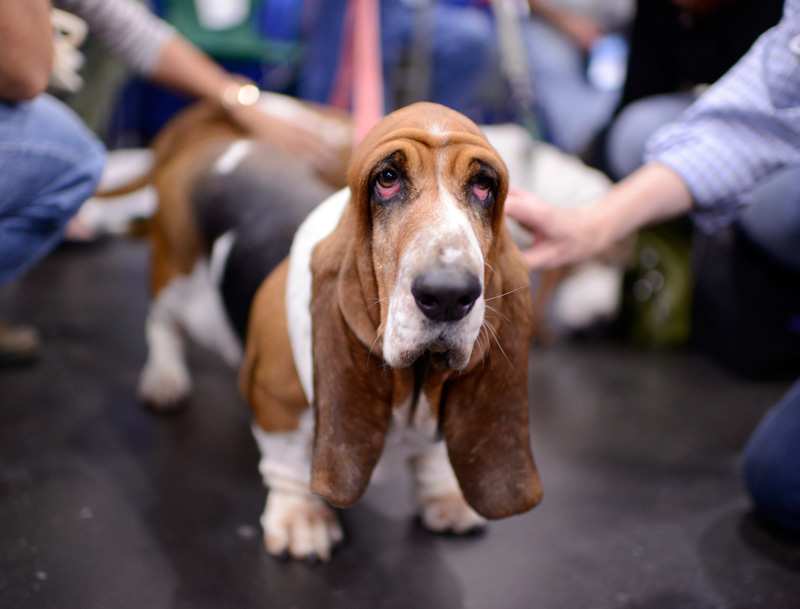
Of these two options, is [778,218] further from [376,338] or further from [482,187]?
[376,338]

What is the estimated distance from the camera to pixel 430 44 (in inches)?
147

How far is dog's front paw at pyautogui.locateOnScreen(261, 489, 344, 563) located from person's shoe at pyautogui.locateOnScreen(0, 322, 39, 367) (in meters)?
1.16

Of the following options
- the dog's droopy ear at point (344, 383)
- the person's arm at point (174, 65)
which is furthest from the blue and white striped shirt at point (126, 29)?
the dog's droopy ear at point (344, 383)

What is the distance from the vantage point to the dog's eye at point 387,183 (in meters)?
1.01

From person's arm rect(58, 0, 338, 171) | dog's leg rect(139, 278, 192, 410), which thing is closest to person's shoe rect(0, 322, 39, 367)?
dog's leg rect(139, 278, 192, 410)

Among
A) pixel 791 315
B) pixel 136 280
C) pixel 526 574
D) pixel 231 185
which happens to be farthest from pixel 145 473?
pixel 791 315

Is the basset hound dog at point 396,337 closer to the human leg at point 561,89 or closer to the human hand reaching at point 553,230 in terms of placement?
the human hand reaching at point 553,230

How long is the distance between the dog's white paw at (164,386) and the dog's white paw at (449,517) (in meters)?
0.87

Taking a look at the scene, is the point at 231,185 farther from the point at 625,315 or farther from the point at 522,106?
the point at 625,315

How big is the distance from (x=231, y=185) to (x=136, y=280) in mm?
1531

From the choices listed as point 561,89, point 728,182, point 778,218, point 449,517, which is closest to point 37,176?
point 449,517

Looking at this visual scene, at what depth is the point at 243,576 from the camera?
4.14 feet

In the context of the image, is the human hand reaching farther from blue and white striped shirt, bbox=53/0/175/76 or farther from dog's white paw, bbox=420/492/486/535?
blue and white striped shirt, bbox=53/0/175/76

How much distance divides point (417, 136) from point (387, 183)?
0.09 metres
